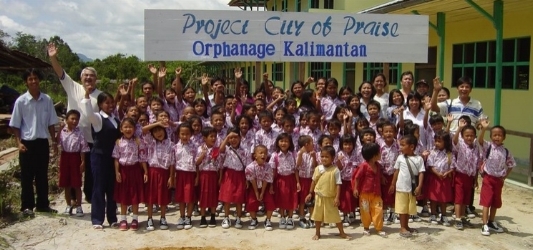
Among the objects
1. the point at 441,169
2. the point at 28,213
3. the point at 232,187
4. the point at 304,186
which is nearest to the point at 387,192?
the point at 441,169

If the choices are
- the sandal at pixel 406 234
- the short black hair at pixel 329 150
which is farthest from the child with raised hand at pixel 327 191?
the sandal at pixel 406 234

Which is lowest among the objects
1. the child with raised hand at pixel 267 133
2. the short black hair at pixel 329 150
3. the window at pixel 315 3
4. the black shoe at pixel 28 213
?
the black shoe at pixel 28 213

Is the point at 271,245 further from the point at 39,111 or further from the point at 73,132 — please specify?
the point at 39,111

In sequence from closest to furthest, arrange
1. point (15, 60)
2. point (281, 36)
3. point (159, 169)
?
point (159, 169), point (281, 36), point (15, 60)

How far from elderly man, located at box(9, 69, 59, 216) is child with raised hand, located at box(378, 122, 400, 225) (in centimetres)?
380

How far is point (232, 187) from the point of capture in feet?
18.0

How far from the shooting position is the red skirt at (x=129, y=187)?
5391 mm

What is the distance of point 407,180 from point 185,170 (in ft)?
7.69

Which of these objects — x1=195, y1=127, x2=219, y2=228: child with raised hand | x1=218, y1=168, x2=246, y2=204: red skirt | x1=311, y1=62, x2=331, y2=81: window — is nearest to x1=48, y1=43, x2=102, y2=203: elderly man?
x1=195, y1=127, x2=219, y2=228: child with raised hand

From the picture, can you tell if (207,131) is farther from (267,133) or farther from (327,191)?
(327,191)

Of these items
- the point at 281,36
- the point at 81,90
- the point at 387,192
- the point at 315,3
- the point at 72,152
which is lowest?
the point at 387,192

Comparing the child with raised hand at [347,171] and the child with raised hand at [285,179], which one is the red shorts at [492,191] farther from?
the child with raised hand at [285,179]

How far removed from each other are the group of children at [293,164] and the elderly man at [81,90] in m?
0.10

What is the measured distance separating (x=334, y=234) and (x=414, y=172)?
106 centimetres
